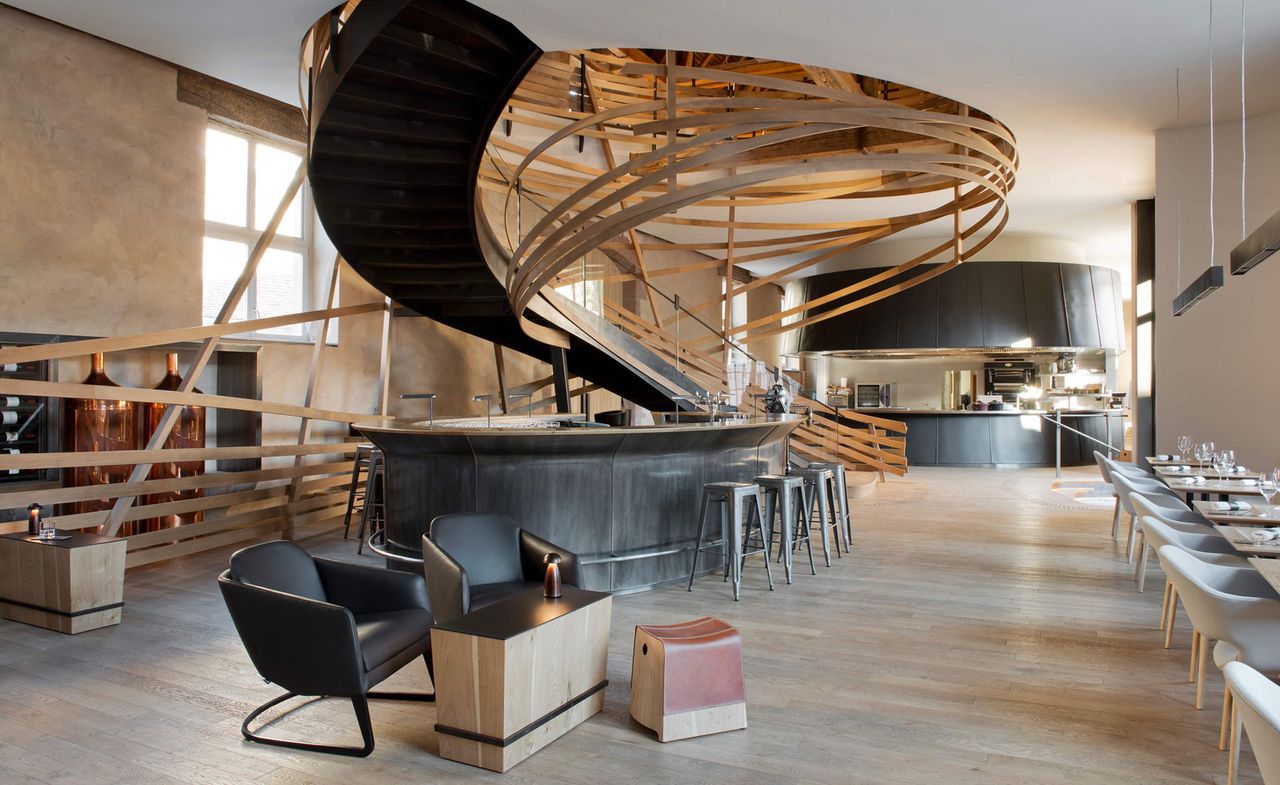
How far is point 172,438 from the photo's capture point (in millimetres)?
8461

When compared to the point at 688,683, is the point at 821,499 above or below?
above

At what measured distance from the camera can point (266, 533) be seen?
27.0 ft

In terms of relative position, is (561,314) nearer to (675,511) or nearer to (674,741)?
(675,511)

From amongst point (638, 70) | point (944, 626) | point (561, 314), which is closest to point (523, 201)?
point (561, 314)

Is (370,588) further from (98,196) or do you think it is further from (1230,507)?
(98,196)

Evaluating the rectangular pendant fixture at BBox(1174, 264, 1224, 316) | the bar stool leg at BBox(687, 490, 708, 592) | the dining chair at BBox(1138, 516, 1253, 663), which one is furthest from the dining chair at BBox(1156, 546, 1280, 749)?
the bar stool leg at BBox(687, 490, 708, 592)

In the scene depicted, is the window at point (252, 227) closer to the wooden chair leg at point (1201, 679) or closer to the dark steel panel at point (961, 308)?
the wooden chair leg at point (1201, 679)

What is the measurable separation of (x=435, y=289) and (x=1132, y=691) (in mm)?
7054

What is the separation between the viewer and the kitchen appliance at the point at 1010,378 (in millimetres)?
16625

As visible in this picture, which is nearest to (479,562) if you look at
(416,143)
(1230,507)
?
(416,143)

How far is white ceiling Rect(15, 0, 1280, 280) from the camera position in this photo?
6.02 meters

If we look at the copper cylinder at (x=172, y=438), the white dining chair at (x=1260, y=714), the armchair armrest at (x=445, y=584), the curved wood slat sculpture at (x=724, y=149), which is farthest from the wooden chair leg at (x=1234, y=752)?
the copper cylinder at (x=172, y=438)

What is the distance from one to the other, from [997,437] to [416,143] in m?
12.4

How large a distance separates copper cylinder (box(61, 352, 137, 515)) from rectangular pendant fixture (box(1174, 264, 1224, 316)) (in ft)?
28.6
